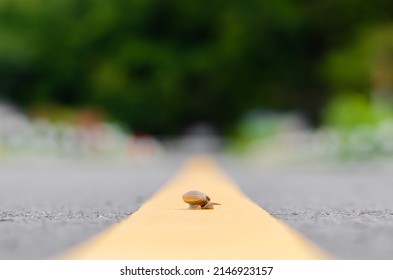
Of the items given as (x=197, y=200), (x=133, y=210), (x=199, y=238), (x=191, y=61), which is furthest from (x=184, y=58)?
(x=199, y=238)

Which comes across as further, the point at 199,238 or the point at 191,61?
the point at 191,61

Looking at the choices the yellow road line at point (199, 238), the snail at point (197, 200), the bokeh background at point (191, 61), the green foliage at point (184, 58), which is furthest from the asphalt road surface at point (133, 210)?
the green foliage at point (184, 58)

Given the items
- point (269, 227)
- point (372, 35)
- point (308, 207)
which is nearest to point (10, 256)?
point (269, 227)

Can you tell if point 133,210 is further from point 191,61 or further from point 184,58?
point 184,58

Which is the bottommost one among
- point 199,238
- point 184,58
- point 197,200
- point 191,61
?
point 199,238

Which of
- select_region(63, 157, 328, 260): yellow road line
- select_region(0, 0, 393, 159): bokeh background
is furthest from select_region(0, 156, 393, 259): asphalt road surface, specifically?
select_region(0, 0, 393, 159): bokeh background
